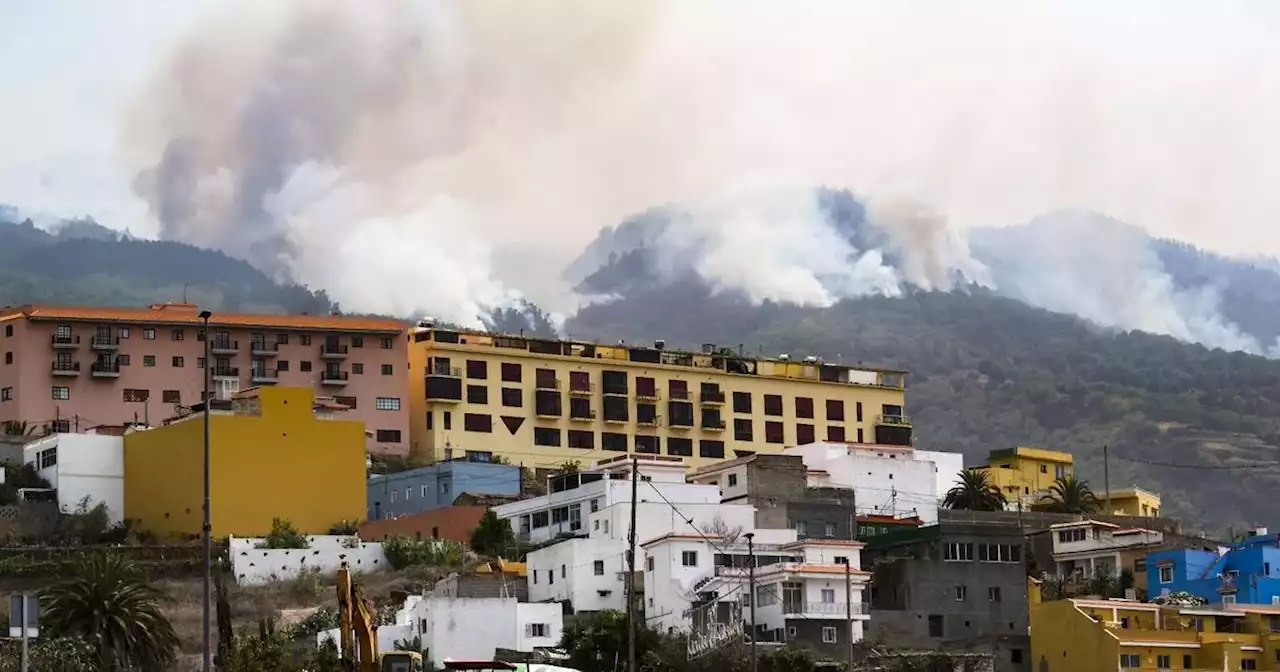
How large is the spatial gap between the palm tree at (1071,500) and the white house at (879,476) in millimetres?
9811

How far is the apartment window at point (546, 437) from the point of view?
429ft

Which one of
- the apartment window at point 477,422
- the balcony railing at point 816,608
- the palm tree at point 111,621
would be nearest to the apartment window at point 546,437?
the apartment window at point 477,422

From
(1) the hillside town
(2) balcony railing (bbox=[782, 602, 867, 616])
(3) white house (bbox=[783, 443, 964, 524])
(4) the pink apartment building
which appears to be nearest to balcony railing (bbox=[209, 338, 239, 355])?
(4) the pink apartment building

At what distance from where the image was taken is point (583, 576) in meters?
Answer: 91.8

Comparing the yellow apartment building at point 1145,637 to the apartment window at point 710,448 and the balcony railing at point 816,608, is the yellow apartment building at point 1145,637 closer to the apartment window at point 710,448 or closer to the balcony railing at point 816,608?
the balcony railing at point 816,608

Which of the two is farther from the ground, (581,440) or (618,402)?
(618,402)

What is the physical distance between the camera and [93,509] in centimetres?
A: 10556

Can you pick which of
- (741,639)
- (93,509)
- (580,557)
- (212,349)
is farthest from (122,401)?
(741,639)

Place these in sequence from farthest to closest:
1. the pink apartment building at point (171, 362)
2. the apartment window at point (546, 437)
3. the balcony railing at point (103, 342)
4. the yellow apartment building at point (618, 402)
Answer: the apartment window at point (546, 437) → the yellow apartment building at point (618, 402) → the balcony railing at point (103, 342) → the pink apartment building at point (171, 362)

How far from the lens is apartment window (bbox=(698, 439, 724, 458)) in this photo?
5325 inches

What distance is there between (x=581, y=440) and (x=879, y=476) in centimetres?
2113

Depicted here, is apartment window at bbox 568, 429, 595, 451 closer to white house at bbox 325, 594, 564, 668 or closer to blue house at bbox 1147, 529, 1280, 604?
blue house at bbox 1147, 529, 1280, 604

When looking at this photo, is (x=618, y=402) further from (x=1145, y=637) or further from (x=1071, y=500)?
(x=1145, y=637)

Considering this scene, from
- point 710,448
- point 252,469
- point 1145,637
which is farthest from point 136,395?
point 1145,637
